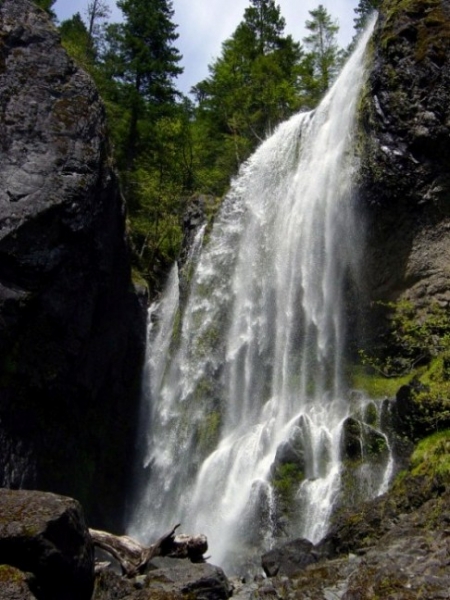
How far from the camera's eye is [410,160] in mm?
18422

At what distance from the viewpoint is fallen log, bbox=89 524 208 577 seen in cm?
1279

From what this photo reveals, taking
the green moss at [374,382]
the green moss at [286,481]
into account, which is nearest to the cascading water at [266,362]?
the green moss at [286,481]

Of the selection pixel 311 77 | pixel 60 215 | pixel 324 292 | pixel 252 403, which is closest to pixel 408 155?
pixel 324 292

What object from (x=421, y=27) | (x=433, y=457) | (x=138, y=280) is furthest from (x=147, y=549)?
(x=421, y=27)

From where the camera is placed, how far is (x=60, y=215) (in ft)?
59.1

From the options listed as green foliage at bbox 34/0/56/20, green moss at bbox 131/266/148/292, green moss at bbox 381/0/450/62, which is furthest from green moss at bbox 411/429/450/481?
green foliage at bbox 34/0/56/20

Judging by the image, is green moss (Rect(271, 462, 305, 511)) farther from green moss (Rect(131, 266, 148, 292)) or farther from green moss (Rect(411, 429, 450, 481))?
green moss (Rect(131, 266, 148, 292))

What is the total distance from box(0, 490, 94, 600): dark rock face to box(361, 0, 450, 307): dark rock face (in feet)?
36.6

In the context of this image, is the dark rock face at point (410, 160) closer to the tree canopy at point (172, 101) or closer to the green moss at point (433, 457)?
the green moss at point (433, 457)

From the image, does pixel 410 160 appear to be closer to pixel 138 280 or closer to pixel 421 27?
pixel 421 27

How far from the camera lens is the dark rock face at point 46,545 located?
9.50m

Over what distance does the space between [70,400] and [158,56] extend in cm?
2398

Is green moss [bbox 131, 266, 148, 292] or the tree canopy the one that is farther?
the tree canopy

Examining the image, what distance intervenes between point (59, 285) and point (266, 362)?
21.4 ft
